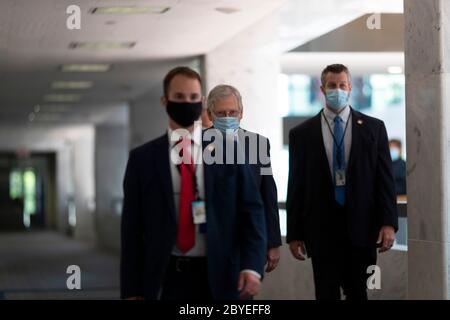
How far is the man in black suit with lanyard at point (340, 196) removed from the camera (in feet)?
20.9

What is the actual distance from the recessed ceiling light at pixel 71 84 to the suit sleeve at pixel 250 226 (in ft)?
35.7

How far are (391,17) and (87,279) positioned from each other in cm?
835

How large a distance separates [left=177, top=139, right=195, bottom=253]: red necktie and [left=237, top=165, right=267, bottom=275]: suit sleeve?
0.76 ft

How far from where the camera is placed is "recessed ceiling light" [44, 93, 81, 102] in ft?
57.4

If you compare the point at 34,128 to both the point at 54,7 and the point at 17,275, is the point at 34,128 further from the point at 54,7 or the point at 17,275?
the point at 54,7

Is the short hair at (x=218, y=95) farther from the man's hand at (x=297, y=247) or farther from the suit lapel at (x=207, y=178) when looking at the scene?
the suit lapel at (x=207, y=178)

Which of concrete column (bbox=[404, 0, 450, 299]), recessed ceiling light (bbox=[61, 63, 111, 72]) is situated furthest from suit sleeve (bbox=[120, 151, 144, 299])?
recessed ceiling light (bbox=[61, 63, 111, 72])

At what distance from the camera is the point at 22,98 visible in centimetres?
1769

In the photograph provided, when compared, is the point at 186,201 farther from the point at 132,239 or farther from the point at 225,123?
the point at 225,123

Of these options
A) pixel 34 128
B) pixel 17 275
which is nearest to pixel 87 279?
pixel 17 275

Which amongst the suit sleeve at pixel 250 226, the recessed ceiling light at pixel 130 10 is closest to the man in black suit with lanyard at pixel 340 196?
the suit sleeve at pixel 250 226

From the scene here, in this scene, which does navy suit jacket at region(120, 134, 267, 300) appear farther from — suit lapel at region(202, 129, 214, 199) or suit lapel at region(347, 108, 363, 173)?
suit lapel at region(347, 108, 363, 173)

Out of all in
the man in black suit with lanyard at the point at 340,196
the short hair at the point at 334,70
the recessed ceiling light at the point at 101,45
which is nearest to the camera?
the man in black suit with lanyard at the point at 340,196

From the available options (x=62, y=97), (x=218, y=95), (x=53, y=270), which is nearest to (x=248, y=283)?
(x=218, y=95)
